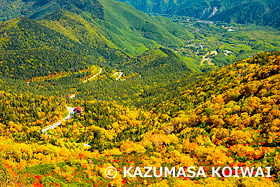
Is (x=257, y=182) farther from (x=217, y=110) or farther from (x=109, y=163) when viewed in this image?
(x=217, y=110)

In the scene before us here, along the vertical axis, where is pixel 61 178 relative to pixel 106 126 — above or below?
below

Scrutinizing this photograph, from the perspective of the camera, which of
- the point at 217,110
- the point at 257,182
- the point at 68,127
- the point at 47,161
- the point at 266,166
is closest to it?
the point at 257,182

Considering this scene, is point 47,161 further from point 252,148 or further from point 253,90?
point 253,90

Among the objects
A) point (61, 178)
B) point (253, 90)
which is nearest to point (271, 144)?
point (253, 90)

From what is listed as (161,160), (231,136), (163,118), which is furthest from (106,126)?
(231,136)

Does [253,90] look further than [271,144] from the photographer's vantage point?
Yes

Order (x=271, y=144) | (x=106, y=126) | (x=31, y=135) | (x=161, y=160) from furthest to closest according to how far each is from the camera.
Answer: (x=106, y=126)
(x=31, y=135)
(x=161, y=160)
(x=271, y=144)

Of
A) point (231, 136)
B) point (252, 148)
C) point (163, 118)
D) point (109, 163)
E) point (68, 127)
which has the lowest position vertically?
point (109, 163)

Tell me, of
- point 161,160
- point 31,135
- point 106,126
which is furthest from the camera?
point 106,126

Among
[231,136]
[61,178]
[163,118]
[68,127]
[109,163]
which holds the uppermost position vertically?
[163,118]
